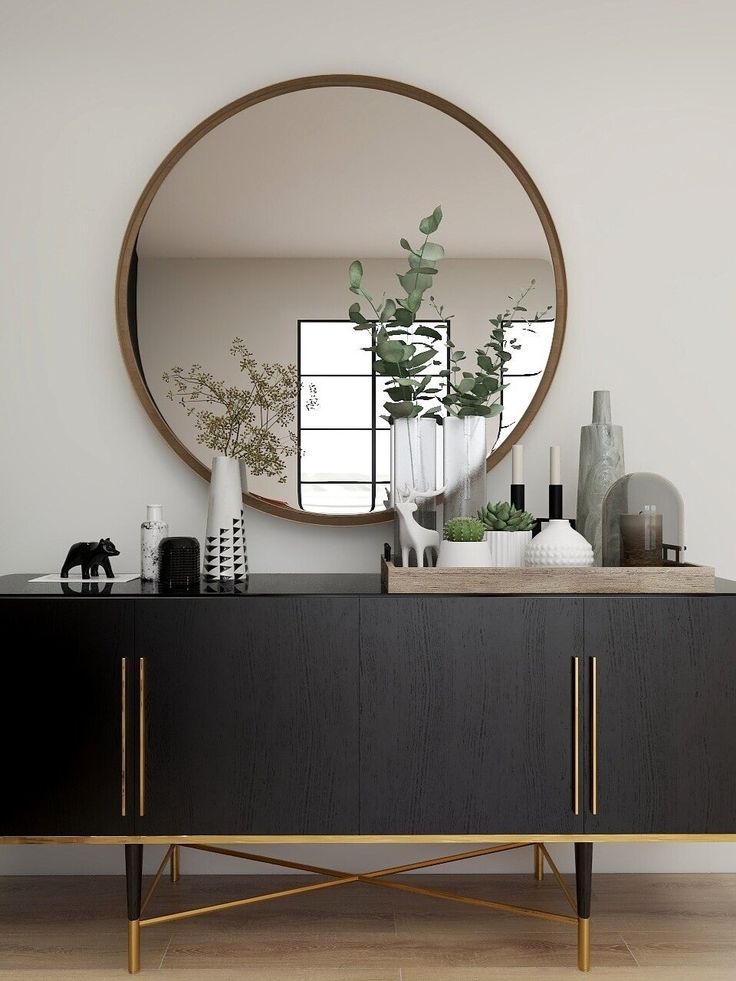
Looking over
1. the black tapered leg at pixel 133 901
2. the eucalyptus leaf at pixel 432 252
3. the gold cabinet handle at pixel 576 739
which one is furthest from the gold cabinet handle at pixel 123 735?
the eucalyptus leaf at pixel 432 252

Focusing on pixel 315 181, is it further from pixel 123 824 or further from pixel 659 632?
pixel 123 824

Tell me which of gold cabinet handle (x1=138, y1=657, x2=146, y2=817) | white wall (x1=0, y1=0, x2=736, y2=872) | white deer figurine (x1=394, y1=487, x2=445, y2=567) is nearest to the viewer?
gold cabinet handle (x1=138, y1=657, x2=146, y2=817)

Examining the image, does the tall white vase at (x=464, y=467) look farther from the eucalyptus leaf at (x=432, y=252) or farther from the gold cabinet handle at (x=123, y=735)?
the gold cabinet handle at (x=123, y=735)

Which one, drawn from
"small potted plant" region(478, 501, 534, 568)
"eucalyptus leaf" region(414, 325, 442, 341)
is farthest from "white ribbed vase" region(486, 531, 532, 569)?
"eucalyptus leaf" region(414, 325, 442, 341)

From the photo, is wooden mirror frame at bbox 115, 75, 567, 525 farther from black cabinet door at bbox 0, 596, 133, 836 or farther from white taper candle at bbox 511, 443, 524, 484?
black cabinet door at bbox 0, 596, 133, 836

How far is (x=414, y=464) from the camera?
2.10 m

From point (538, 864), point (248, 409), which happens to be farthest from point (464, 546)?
point (538, 864)

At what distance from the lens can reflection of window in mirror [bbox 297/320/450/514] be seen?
2.29m

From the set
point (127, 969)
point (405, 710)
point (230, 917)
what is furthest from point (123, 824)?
point (405, 710)

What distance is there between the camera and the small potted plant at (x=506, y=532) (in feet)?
6.54

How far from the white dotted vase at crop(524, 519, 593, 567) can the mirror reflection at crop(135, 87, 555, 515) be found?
0.42 m

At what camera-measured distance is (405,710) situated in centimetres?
183

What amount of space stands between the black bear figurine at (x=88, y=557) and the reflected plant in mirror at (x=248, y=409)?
39cm

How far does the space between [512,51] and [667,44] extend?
401 mm
